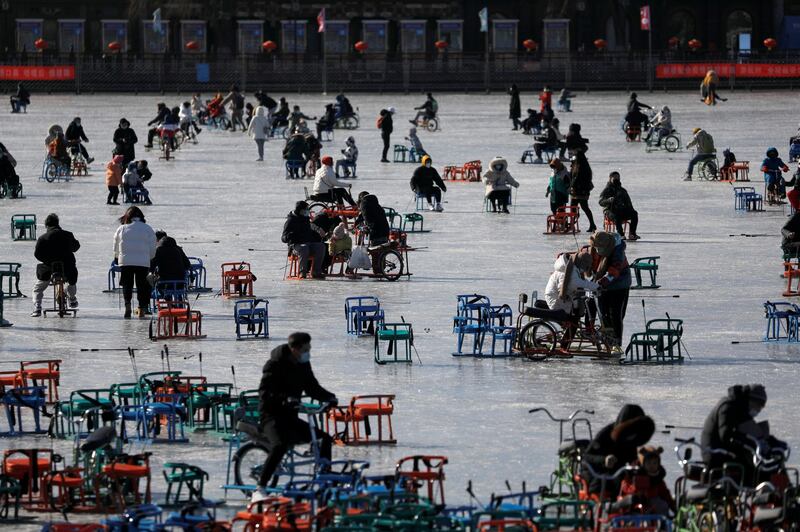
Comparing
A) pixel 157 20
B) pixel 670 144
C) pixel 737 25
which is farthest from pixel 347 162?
pixel 737 25

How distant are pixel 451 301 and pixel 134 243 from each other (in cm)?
409

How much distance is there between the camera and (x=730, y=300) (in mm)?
23312

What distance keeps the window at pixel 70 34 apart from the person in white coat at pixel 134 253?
214ft

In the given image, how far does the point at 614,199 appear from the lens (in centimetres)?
2950

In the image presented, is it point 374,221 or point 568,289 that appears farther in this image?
point 374,221

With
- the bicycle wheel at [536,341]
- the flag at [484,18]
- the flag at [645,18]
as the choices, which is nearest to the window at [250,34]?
the flag at [484,18]

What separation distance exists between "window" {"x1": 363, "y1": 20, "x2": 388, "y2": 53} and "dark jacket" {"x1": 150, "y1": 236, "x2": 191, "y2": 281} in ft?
210

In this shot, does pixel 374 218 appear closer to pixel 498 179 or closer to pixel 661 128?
pixel 498 179

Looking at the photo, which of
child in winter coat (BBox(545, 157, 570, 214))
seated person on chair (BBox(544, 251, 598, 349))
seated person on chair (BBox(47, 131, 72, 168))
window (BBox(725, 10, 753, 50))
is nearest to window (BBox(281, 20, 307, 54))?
window (BBox(725, 10, 753, 50))

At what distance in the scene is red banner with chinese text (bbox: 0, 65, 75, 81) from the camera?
250 ft

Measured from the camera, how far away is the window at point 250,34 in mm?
86062

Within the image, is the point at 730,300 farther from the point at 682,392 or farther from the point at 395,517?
the point at 395,517

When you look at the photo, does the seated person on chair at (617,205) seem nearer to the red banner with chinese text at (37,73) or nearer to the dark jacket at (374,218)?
the dark jacket at (374,218)

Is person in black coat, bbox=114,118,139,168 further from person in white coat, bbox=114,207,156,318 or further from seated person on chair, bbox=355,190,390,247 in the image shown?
person in white coat, bbox=114,207,156,318
